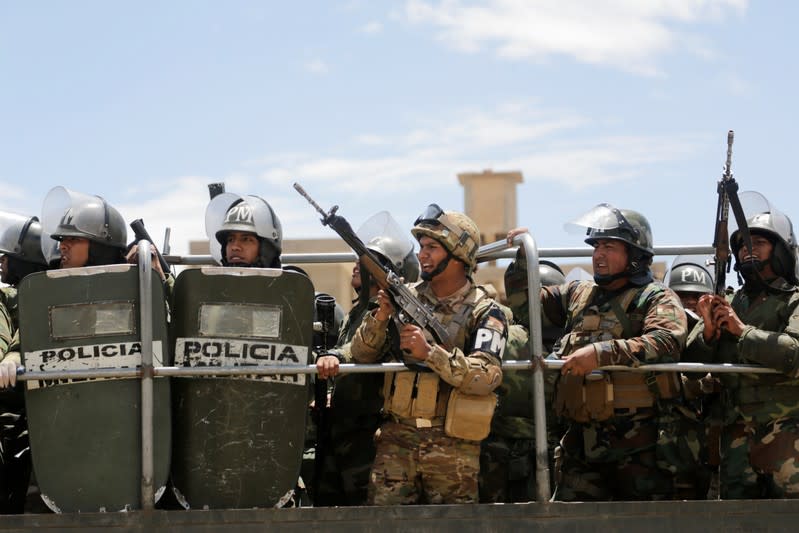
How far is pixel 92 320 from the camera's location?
18.8ft

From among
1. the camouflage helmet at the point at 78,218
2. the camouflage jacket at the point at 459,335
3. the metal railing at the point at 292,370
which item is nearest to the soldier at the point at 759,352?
the metal railing at the point at 292,370

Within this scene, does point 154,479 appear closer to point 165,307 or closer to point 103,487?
point 103,487

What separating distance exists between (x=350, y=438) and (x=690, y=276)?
113 inches

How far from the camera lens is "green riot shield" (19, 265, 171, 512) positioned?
5688 millimetres

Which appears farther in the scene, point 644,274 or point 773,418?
point 644,274

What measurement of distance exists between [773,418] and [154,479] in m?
3.11

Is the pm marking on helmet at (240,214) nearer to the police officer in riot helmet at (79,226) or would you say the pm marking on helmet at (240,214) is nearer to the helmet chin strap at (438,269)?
the police officer in riot helmet at (79,226)

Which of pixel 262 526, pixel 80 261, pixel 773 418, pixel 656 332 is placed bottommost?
pixel 262 526

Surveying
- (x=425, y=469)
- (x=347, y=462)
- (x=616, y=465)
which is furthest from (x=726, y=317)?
(x=347, y=462)

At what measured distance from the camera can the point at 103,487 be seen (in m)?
5.70

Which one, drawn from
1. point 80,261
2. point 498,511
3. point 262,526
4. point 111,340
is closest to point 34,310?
point 111,340

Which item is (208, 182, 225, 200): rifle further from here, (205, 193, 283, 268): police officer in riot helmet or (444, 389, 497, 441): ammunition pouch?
(444, 389, 497, 441): ammunition pouch

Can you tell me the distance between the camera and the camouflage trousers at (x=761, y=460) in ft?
20.0

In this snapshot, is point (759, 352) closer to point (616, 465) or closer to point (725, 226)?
point (725, 226)
